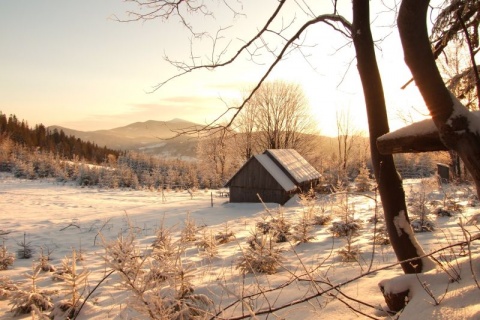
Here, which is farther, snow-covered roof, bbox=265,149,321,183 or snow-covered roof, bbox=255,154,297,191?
snow-covered roof, bbox=265,149,321,183

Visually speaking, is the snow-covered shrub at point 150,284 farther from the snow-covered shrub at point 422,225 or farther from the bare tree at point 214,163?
the bare tree at point 214,163

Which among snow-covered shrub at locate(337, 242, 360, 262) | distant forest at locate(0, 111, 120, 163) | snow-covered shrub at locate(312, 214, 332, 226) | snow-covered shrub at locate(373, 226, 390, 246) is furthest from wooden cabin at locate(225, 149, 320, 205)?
distant forest at locate(0, 111, 120, 163)

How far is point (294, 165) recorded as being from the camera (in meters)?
22.7

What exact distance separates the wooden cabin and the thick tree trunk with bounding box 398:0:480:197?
56.9 feet

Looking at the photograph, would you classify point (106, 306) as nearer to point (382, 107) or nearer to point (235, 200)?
point (382, 107)

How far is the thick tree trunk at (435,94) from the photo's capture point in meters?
1.69

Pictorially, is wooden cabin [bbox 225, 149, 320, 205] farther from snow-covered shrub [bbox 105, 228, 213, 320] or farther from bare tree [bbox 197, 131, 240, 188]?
bare tree [bbox 197, 131, 240, 188]

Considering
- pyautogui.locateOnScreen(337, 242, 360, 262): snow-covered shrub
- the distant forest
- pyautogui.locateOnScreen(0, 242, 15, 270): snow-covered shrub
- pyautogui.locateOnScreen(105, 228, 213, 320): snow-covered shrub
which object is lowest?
pyautogui.locateOnScreen(0, 242, 15, 270): snow-covered shrub

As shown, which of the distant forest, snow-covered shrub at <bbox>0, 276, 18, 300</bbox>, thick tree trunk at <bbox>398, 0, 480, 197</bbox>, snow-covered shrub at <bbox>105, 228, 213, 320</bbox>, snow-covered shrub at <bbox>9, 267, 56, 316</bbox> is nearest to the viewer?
thick tree trunk at <bbox>398, 0, 480, 197</bbox>

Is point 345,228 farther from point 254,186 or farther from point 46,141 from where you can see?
point 46,141

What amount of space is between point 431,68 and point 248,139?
33.0 m

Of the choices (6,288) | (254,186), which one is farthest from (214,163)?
(6,288)

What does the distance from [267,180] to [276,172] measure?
0.85 m

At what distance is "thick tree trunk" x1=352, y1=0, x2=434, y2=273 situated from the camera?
2797mm
